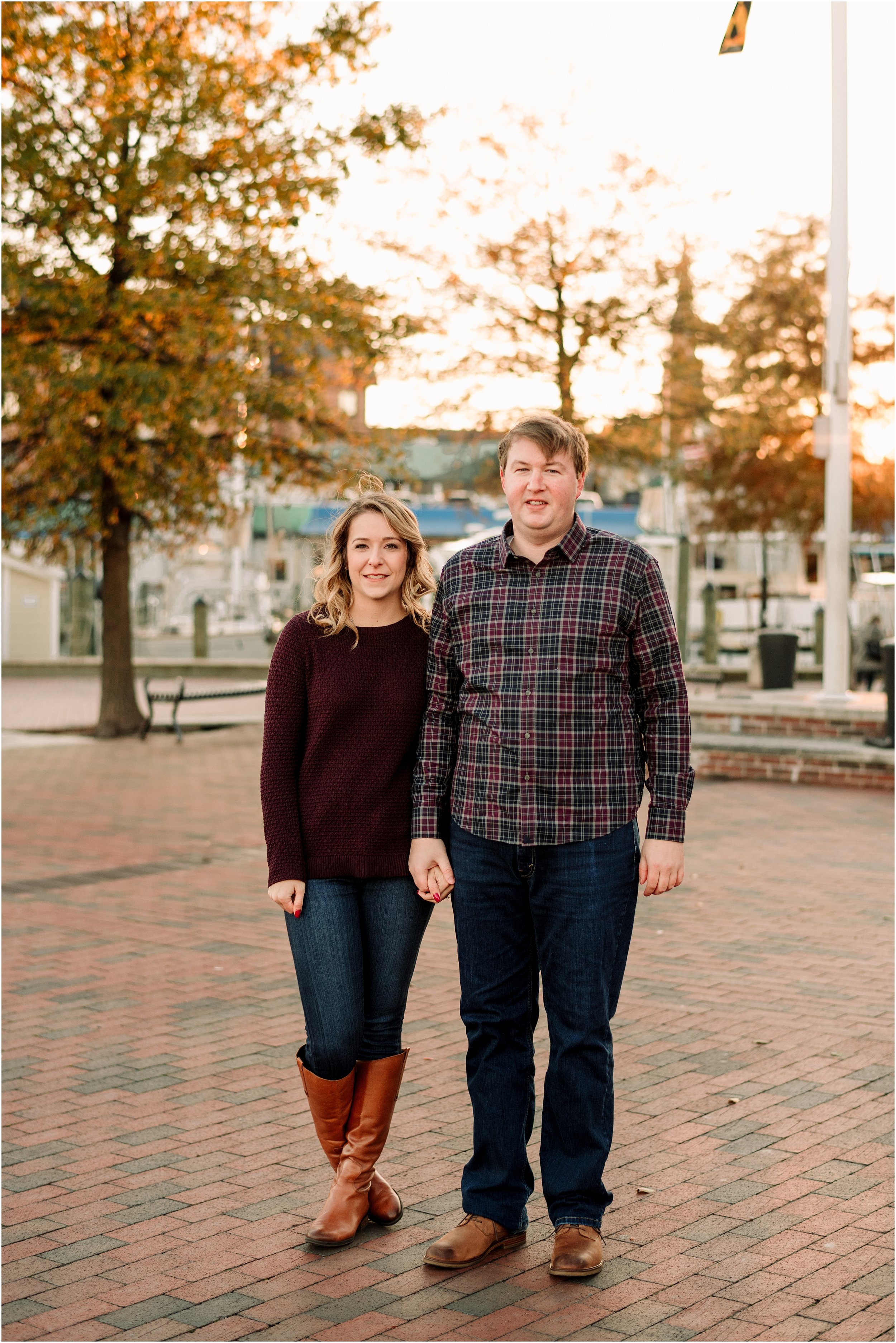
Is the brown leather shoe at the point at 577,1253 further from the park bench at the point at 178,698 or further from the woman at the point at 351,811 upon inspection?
the park bench at the point at 178,698

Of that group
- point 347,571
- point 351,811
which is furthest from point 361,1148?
point 347,571

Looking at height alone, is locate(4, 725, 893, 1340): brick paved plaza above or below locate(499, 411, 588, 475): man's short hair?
below

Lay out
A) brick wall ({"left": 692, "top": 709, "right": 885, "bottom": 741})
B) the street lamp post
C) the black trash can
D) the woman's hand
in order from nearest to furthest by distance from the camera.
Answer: the woman's hand, the street lamp post, brick wall ({"left": 692, "top": 709, "right": 885, "bottom": 741}), the black trash can

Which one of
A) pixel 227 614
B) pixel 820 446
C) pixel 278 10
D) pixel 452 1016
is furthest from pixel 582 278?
pixel 452 1016

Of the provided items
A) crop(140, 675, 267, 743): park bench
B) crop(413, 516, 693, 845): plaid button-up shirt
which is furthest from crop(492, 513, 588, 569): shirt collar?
crop(140, 675, 267, 743): park bench

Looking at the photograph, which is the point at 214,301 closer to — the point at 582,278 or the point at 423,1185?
the point at 582,278

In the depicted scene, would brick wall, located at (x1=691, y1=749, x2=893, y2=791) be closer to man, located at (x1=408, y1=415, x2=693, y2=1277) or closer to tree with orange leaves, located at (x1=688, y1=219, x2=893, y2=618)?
man, located at (x1=408, y1=415, x2=693, y2=1277)

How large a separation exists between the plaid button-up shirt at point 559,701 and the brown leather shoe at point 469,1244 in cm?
95

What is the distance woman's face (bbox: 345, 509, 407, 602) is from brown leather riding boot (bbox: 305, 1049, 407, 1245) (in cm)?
116

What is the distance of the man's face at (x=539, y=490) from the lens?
3.43 m

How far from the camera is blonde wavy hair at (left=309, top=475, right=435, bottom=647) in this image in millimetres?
3643

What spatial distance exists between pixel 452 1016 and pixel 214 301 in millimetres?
10123

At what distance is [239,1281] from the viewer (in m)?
3.47

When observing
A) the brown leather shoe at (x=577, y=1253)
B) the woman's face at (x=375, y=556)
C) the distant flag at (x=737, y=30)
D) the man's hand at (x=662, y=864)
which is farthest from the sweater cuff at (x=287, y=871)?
the distant flag at (x=737, y=30)
